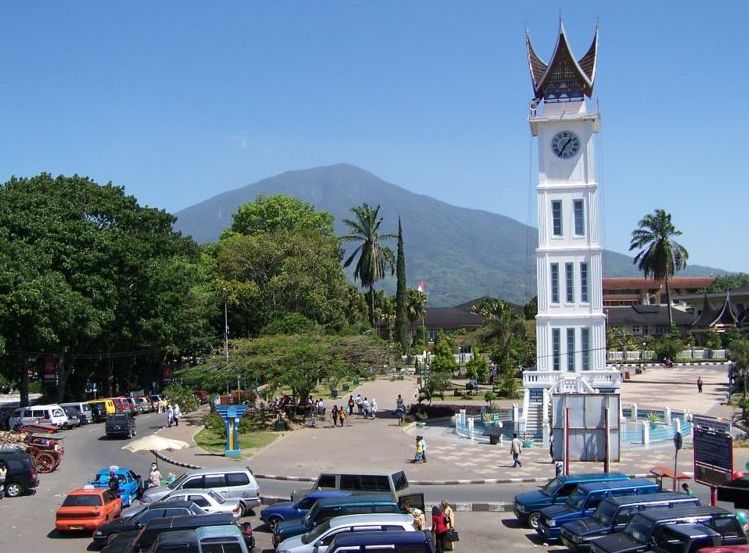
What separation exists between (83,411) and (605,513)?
1482 inches

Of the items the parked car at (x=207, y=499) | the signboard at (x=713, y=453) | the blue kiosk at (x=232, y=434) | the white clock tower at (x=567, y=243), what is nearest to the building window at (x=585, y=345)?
the white clock tower at (x=567, y=243)

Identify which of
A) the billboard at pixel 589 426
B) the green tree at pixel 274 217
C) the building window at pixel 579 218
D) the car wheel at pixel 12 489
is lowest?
the car wheel at pixel 12 489

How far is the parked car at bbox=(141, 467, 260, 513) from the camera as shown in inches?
998

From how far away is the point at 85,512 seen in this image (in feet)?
76.8

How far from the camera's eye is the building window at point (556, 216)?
47.2 meters

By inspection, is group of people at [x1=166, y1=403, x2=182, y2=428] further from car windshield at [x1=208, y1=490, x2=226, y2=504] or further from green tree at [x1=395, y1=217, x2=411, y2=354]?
green tree at [x1=395, y1=217, x2=411, y2=354]

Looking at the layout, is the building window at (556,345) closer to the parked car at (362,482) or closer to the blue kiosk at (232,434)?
the blue kiosk at (232,434)

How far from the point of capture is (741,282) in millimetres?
161375

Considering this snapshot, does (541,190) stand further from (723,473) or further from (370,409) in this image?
(723,473)

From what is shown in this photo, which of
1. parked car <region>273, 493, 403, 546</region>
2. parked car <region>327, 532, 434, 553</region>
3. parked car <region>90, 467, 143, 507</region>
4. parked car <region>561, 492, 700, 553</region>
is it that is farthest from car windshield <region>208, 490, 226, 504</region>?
parked car <region>561, 492, 700, 553</region>

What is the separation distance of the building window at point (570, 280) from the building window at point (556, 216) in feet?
6.24

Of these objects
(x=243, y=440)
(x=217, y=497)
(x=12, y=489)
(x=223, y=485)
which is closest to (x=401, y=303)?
(x=243, y=440)

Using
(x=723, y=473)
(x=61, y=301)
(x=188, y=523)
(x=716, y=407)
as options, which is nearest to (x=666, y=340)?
(x=716, y=407)

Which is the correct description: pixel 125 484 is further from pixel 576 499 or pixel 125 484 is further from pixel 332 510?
pixel 576 499
